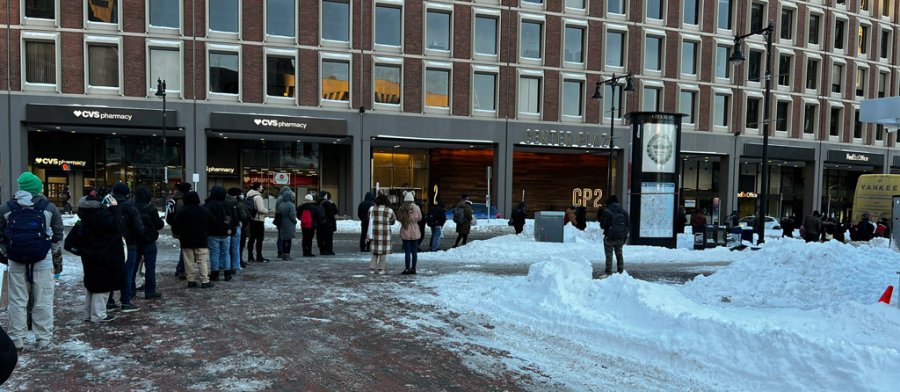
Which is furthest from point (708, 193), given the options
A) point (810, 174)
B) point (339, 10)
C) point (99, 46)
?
point (99, 46)

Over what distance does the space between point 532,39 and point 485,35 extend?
3.01 metres

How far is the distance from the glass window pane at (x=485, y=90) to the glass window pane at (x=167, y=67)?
15976mm

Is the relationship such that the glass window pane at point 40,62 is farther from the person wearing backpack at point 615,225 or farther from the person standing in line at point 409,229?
the person wearing backpack at point 615,225

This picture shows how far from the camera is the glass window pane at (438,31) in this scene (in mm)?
31828

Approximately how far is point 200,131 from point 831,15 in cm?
4397

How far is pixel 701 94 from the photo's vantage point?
36.8 m

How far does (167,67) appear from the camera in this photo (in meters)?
28.3

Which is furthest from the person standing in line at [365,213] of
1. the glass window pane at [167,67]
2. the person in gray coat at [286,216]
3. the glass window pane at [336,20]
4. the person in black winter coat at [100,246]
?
the glass window pane at [167,67]

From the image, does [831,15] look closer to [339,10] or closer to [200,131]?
[339,10]

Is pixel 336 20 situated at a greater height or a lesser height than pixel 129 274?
greater

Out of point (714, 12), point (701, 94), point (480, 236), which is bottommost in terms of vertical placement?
point (480, 236)

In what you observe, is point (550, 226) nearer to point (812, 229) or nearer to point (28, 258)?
point (812, 229)

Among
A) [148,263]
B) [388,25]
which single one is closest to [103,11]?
[388,25]

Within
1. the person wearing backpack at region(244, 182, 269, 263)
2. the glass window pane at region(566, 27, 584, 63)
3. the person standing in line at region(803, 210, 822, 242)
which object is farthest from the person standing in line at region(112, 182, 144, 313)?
the glass window pane at region(566, 27, 584, 63)
